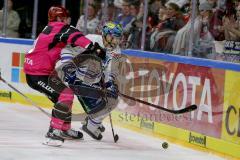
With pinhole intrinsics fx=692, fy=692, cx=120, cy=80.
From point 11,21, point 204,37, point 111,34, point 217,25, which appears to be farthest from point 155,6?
point 11,21

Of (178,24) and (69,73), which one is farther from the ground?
(178,24)

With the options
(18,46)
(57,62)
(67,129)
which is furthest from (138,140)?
(18,46)

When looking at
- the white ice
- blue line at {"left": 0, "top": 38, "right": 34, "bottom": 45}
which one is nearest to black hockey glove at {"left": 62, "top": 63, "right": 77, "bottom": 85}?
the white ice

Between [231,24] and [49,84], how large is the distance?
1999 millimetres

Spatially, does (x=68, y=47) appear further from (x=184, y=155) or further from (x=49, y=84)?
(x=184, y=155)

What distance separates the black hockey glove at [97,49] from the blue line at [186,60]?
108cm

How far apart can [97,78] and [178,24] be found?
1436 mm

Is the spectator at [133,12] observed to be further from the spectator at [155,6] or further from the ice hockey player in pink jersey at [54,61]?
the ice hockey player in pink jersey at [54,61]

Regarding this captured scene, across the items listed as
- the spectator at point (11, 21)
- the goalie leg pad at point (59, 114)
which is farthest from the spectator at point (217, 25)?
the spectator at point (11, 21)

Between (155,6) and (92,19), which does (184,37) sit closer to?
(155,6)

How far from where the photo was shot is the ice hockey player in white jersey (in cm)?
675

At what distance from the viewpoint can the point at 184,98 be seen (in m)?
7.19

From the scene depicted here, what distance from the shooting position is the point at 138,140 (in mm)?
7250

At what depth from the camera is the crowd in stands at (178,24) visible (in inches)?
282
